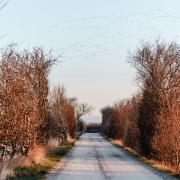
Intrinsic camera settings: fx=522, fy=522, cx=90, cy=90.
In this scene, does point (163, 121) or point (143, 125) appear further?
point (143, 125)

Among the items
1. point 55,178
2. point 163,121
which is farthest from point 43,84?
point 55,178

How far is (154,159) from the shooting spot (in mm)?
38688

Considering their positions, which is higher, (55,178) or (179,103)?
(179,103)

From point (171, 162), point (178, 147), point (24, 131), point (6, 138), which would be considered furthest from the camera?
point (171, 162)

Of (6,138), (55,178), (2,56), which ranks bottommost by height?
(55,178)

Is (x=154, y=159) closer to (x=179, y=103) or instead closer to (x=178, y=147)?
(x=179, y=103)

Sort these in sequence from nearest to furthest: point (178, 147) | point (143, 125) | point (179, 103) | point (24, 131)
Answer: point (24, 131) < point (178, 147) < point (179, 103) < point (143, 125)

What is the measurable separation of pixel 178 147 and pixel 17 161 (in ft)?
36.8

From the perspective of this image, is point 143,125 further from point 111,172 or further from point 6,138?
point 6,138

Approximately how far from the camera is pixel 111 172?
25953mm

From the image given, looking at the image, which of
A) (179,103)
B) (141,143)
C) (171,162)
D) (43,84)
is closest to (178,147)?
(171,162)

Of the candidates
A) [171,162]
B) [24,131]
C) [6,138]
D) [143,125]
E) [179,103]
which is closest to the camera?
[6,138]

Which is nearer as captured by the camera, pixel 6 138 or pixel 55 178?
pixel 6 138

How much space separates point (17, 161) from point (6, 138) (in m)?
5.14
